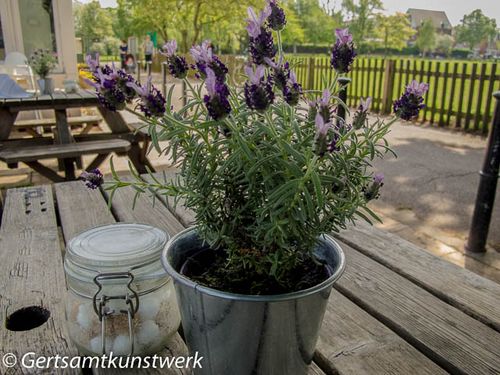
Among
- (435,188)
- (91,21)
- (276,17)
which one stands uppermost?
(91,21)

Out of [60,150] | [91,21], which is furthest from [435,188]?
[91,21]

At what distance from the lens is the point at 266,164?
0.69 m

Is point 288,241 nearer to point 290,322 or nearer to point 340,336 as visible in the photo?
point 290,322

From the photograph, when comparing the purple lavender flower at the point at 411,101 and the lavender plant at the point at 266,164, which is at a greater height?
the purple lavender flower at the point at 411,101

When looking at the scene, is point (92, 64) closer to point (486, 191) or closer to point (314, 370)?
point (314, 370)

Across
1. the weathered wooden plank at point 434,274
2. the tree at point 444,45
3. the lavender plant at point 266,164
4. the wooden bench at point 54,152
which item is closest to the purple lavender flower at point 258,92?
the lavender plant at point 266,164

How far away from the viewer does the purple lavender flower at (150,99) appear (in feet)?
2.07

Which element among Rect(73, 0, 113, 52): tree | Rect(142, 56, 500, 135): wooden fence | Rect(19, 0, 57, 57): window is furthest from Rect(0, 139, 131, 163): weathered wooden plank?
Rect(73, 0, 113, 52): tree

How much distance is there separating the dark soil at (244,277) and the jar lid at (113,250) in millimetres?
74

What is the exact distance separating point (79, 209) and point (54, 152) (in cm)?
236

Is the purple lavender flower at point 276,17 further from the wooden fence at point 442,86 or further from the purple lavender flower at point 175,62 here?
the wooden fence at point 442,86

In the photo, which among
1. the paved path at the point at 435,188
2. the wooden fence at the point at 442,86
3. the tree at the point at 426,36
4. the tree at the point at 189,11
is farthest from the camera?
the tree at the point at 426,36

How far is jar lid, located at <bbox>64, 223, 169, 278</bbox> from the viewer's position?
794 mm

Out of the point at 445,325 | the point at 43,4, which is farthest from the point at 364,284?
the point at 43,4
